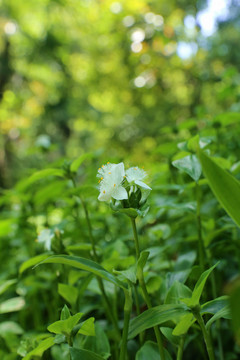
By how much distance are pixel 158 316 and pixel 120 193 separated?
169 mm

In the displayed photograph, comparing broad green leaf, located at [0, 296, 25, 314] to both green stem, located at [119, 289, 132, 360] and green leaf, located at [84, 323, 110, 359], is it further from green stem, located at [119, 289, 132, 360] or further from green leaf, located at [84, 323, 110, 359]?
green stem, located at [119, 289, 132, 360]

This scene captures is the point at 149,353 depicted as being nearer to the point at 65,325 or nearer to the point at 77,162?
the point at 65,325

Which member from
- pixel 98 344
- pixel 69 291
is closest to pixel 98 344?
pixel 98 344

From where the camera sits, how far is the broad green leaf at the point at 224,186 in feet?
1.21

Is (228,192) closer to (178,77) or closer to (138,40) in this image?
(138,40)

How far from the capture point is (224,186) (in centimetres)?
38

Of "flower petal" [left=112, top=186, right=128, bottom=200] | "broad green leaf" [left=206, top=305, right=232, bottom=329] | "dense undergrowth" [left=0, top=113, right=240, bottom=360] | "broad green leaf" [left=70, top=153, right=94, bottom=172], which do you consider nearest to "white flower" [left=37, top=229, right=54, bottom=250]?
"dense undergrowth" [left=0, top=113, right=240, bottom=360]

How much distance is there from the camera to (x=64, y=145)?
35.9 feet

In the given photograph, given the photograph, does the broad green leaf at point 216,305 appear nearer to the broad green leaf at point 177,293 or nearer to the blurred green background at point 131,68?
the broad green leaf at point 177,293

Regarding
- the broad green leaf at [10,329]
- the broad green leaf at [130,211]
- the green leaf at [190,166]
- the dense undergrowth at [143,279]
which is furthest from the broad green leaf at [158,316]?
the broad green leaf at [10,329]

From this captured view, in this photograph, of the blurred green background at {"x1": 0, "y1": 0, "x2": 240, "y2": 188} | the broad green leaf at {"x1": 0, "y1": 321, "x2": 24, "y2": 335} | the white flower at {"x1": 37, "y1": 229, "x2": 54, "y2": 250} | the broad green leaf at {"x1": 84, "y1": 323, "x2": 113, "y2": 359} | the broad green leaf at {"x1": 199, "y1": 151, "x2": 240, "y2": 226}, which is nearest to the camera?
the broad green leaf at {"x1": 199, "y1": 151, "x2": 240, "y2": 226}

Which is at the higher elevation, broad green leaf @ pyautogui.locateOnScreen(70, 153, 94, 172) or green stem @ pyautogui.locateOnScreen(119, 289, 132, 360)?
broad green leaf @ pyautogui.locateOnScreen(70, 153, 94, 172)

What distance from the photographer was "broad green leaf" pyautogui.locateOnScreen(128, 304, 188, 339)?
15.1 inches

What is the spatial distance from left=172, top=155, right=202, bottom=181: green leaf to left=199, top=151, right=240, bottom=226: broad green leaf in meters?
0.16
